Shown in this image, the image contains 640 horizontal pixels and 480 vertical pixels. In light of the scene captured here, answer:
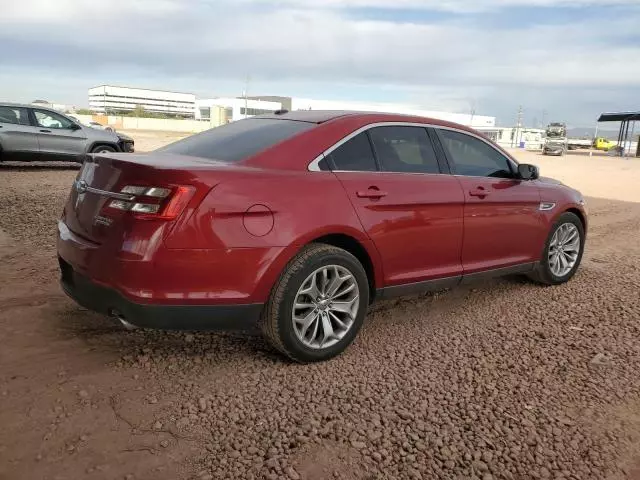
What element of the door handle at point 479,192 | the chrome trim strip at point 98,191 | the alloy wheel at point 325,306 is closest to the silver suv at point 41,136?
the chrome trim strip at point 98,191

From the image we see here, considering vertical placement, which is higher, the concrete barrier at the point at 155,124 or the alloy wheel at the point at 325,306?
the concrete barrier at the point at 155,124

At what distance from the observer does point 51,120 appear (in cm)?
1341

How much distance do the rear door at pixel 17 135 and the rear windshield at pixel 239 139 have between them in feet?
34.5

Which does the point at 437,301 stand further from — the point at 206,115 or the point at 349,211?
the point at 206,115

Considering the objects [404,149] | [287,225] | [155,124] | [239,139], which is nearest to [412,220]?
[404,149]

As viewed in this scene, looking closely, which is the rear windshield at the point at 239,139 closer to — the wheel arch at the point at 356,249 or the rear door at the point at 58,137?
the wheel arch at the point at 356,249

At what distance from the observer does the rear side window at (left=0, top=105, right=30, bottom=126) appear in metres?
12.8

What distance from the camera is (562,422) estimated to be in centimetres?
295

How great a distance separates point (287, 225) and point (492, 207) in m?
2.06

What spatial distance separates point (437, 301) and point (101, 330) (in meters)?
2.72

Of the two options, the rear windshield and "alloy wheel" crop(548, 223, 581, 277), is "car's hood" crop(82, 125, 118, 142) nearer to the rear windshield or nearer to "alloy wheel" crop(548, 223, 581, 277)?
the rear windshield

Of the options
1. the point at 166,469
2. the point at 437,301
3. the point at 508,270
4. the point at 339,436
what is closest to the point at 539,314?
the point at 508,270

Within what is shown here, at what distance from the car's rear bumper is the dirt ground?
359mm

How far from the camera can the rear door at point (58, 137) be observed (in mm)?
13227
